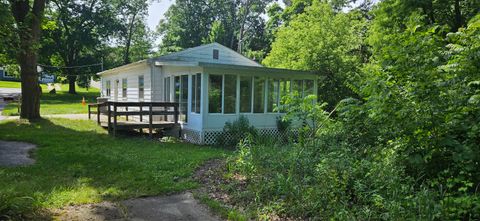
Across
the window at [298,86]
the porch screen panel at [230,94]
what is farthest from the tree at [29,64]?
the window at [298,86]

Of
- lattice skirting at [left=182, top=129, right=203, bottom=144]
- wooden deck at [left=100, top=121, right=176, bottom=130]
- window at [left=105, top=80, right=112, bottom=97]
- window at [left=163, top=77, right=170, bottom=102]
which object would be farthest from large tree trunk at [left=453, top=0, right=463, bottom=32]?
window at [left=105, top=80, right=112, bottom=97]

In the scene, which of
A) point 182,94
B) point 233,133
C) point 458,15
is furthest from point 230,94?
point 458,15

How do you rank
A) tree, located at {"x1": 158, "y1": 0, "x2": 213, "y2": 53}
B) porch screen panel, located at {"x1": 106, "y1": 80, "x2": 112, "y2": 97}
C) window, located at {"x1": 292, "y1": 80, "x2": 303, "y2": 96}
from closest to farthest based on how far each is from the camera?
window, located at {"x1": 292, "y1": 80, "x2": 303, "y2": 96} < porch screen panel, located at {"x1": 106, "y1": 80, "x2": 112, "y2": 97} < tree, located at {"x1": 158, "y1": 0, "x2": 213, "y2": 53}

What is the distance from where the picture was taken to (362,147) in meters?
5.70

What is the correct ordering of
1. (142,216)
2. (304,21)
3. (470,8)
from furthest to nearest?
(304,21)
(470,8)
(142,216)

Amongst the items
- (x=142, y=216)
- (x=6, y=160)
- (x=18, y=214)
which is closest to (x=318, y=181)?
(x=142, y=216)

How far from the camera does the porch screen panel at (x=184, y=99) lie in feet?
39.3

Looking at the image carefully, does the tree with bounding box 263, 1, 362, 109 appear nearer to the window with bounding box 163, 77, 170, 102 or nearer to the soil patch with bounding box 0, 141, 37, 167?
the window with bounding box 163, 77, 170, 102

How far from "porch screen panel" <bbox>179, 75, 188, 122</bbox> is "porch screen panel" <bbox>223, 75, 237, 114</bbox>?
5.28ft

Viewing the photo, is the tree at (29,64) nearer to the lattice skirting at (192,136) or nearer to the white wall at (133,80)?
the white wall at (133,80)

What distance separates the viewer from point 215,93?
11.0 m

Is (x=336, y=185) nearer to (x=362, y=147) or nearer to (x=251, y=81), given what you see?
(x=362, y=147)

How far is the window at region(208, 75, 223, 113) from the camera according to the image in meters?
10.9

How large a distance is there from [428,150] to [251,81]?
7.72 metres
